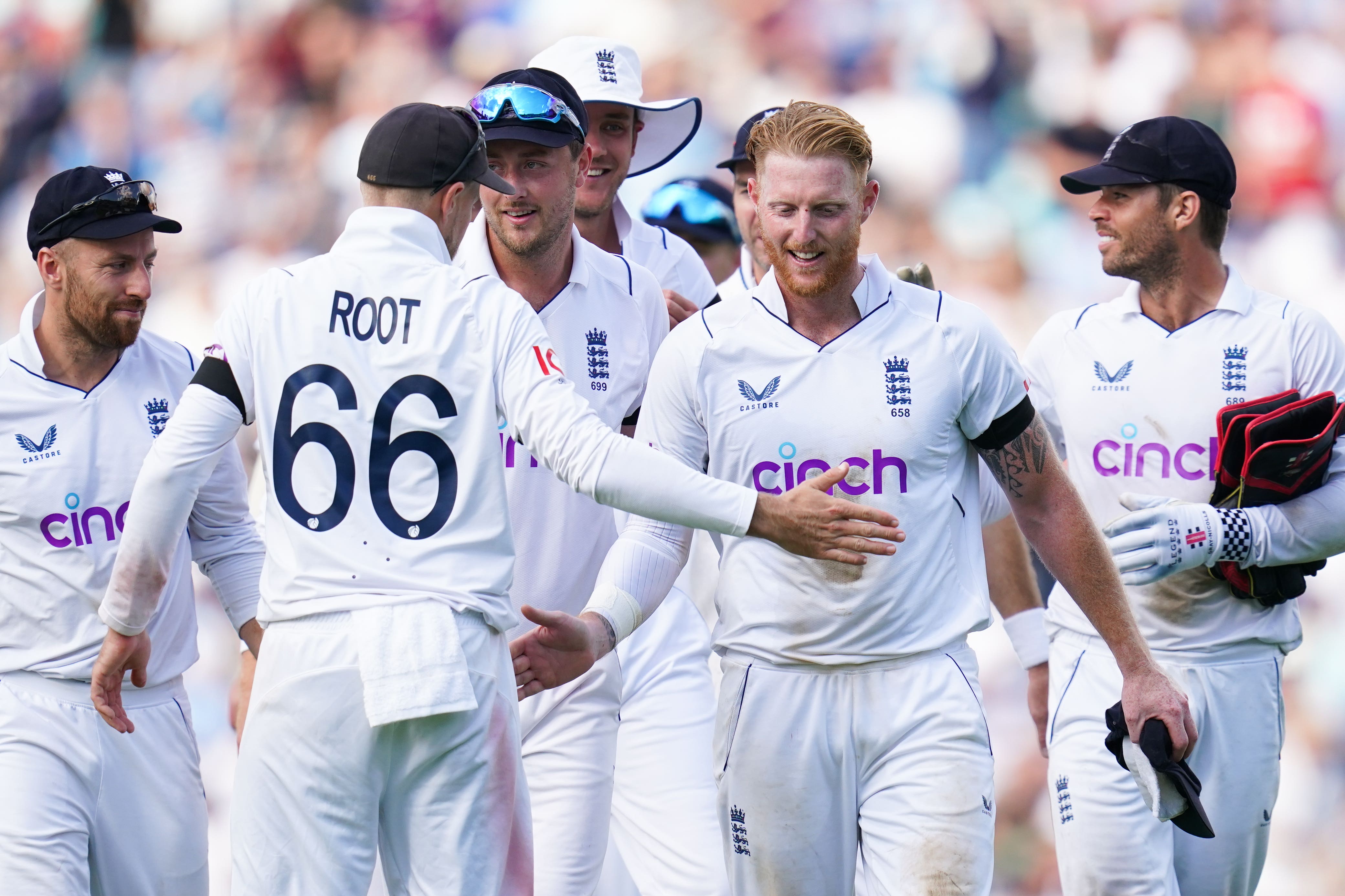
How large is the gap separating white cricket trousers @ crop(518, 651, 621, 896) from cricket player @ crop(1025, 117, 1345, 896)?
1.47m

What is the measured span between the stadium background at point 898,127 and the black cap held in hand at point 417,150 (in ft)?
15.0

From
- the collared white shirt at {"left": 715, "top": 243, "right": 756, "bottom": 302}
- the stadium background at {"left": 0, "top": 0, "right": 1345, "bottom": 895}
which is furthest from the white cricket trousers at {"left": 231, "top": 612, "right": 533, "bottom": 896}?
the stadium background at {"left": 0, "top": 0, "right": 1345, "bottom": 895}

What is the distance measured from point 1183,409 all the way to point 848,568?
1.64 meters

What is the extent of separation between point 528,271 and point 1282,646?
2671 millimetres

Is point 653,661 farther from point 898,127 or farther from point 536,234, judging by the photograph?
point 898,127

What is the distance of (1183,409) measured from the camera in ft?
16.4

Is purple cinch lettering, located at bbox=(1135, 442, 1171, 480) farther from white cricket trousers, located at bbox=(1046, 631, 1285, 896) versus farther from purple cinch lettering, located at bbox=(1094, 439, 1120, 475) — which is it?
white cricket trousers, located at bbox=(1046, 631, 1285, 896)

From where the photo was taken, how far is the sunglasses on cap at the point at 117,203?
4.86 meters

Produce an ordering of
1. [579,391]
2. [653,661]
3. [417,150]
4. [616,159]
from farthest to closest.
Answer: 1. [616,159]
2. [653,661]
3. [579,391]
4. [417,150]

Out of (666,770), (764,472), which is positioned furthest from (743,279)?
(764,472)

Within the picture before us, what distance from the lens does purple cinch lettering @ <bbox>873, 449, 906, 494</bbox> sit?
155 inches

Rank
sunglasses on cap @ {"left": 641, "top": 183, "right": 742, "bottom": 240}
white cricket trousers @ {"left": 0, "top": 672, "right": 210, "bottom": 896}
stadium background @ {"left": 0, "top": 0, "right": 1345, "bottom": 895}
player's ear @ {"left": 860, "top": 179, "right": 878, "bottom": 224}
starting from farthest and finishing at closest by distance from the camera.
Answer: stadium background @ {"left": 0, "top": 0, "right": 1345, "bottom": 895} → sunglasses on cap @ {"left": 641, "top": 183, "right": 742, "bottom": 240} → white cricket trousers @ {"left": 0, "top": 672, "right": 210, "bottom": 896} → player's ear @ {"left": 860, "top": 179, "right": 878, "bottom": 224}

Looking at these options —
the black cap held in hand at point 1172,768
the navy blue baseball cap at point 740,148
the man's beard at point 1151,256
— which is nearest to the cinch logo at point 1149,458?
the man's beard at point 1151,256

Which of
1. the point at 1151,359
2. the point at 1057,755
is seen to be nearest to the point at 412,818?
the point at 1057,755
